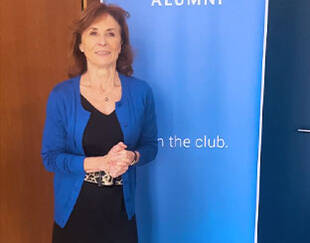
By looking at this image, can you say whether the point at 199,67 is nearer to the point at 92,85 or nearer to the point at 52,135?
the point at 92,85

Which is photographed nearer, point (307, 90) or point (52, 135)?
point (52, 135)

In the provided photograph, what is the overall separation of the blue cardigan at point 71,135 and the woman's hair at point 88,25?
50 millimetres

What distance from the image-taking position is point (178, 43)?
1.72m

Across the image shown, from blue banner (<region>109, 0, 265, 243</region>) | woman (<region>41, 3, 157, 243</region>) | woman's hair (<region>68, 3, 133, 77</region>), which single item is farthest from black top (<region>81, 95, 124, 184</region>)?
blue banner (<region>109, 0, 265, 243</region>)

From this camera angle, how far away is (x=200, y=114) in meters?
1.77

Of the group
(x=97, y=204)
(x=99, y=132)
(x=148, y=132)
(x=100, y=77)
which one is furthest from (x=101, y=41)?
(x=97, y=204)

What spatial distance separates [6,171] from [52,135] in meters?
0.67

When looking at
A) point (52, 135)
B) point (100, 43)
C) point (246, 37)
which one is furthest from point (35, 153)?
point (246, 37)

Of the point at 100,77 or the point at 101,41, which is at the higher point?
the point at 101,41

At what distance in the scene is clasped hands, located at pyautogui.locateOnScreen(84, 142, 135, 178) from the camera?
4.05ft

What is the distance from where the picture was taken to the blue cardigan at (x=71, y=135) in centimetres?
126

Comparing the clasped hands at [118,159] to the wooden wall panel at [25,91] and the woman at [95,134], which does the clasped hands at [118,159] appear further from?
the wooden wall panel at [25,91]

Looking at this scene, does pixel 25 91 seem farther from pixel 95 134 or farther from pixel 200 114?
pixel 200 114

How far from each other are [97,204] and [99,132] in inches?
11.9
